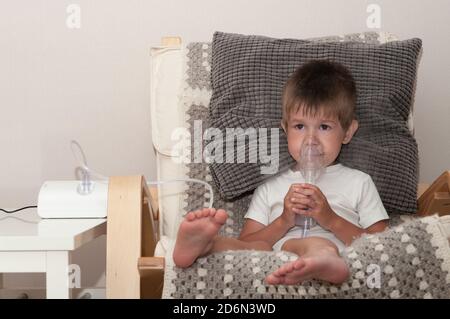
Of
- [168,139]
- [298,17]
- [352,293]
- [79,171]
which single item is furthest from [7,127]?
[352,293]

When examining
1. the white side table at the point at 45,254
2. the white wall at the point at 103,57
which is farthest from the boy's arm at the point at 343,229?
the white wall at the point at 103,57

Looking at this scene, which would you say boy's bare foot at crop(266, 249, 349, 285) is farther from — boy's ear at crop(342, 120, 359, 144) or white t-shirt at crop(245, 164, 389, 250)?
boy's ear at crop(342, 120, 359, 144)

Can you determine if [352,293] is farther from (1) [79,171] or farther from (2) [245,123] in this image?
(1) [79,171]

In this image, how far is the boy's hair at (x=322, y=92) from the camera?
1.32 meters

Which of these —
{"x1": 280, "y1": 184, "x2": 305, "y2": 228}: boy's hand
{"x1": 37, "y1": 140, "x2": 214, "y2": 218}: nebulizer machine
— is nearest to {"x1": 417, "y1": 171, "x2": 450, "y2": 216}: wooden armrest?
{"x1": 280, "y1": 184, "x2": 305, "y2": 228}: boy's hand

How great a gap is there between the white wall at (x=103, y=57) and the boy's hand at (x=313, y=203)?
1.97 feet

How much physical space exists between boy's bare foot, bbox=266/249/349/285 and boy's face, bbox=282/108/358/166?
37 cm

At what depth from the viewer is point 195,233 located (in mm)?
1025

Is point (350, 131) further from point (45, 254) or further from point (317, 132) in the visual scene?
point (45, 254)

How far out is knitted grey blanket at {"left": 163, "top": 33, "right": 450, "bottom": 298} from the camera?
101 centimetres

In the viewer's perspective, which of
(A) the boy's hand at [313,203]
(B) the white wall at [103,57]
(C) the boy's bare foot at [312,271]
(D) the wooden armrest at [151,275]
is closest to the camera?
(C) the boy's bare foot at [312,271]

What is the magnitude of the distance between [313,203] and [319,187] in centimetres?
13

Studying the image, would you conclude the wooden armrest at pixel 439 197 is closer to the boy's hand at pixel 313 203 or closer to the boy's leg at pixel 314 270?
the boy's hand at pixel 313 203

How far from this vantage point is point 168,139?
1.45 m
